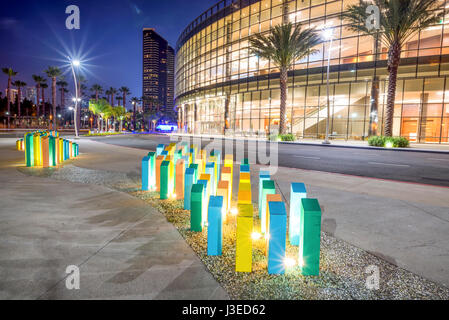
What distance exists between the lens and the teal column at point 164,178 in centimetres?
523

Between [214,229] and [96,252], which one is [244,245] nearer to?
[214,229]

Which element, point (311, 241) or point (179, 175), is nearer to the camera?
point (311, 241)

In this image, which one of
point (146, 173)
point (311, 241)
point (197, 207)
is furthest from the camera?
point (146, 173)

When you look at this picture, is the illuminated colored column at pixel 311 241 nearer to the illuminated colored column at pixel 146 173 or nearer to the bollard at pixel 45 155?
the illuminated colored column at pixel 146 173

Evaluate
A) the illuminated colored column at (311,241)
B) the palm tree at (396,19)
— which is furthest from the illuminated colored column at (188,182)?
the palm tree at (396,19)

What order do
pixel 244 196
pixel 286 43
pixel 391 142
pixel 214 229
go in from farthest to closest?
pixel 286 43 < pixel 391 142 < pixel 244 196 < pixel 214 229

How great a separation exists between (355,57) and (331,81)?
12.0 ft

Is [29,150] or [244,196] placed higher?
[29,150]

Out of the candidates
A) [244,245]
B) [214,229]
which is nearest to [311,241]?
[244,245]

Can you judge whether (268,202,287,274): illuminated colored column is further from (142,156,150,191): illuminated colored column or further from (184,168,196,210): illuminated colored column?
(142,156,150,191): illuminated colored column

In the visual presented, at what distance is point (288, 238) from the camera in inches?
146

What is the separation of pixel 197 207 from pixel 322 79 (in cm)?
3409

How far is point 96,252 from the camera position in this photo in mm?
3131

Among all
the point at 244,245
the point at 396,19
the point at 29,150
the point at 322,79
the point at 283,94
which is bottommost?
the point at 244,245
